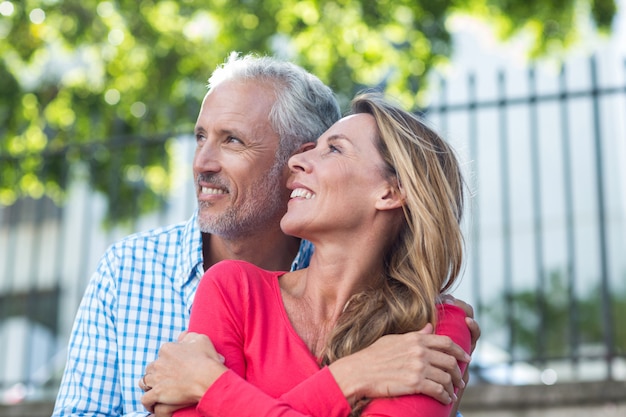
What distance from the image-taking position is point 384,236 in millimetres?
3066

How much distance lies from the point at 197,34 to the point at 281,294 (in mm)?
7263

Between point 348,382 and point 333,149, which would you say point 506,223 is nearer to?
point 333,149

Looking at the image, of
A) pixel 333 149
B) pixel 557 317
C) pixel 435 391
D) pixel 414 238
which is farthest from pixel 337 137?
pixel 557 317

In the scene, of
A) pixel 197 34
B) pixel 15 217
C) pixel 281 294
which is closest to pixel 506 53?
pixel 197 34

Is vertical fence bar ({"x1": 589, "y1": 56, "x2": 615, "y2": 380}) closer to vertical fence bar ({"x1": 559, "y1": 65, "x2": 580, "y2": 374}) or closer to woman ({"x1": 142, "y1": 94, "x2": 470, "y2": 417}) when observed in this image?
vertical fence bar ({"x1": 559, "y1": 65, "x2": 580, "y2": 374})

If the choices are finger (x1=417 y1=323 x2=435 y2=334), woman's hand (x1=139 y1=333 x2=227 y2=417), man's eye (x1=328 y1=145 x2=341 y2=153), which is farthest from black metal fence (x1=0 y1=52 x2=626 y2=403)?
woman's hand (x1=139 y1=333 x2=227 y2=417)

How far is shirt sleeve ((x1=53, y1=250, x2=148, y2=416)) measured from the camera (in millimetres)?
3166

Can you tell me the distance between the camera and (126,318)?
3.32 metres

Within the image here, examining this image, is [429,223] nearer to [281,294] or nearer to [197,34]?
[281,294]

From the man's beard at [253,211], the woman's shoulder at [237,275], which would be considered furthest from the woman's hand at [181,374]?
the man's beard at [253,211]

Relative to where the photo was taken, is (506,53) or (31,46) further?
(506,53)

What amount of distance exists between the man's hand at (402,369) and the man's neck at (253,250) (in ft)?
3.21

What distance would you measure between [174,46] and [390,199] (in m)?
7.14

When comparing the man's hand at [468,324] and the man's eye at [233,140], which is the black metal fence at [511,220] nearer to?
the man's hand at [468,324]
